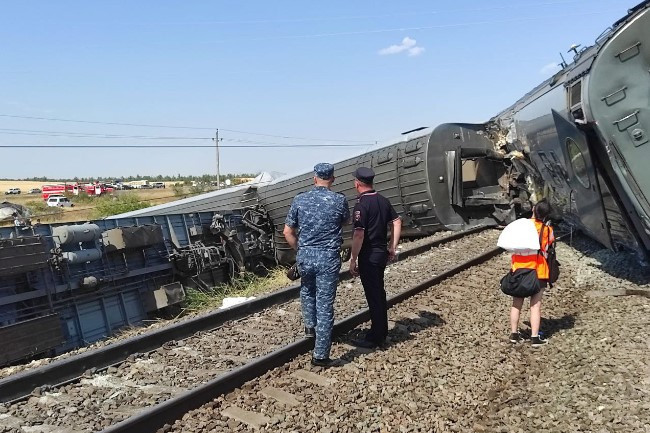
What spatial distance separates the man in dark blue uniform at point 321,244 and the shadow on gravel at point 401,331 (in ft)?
1.31

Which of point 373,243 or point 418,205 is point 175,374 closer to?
point 373,243

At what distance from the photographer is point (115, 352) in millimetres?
5457

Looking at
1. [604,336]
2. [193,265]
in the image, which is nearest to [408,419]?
[604,336]

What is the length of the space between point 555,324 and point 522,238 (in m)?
1.41

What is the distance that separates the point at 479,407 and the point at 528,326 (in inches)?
94.9

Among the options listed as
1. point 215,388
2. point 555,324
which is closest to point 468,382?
point 215,388

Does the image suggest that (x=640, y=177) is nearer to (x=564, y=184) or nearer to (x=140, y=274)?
(x=564, y=184)

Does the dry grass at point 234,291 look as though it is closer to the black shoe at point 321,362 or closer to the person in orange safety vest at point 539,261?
the black shoe at point 321,362

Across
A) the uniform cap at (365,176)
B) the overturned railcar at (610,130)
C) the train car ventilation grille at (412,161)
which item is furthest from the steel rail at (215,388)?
the train car ventilation grille at (412,161)

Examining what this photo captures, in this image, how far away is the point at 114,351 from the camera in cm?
544

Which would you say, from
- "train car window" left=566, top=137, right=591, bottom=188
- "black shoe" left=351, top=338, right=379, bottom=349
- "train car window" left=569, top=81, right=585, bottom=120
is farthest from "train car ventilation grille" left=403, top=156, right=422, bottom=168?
"black shoe" left=351, top=338, right=379, bottom=349

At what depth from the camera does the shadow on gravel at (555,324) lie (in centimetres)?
611

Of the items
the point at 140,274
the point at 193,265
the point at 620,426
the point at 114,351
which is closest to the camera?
the point at 620,426

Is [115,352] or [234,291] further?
[234,291]
